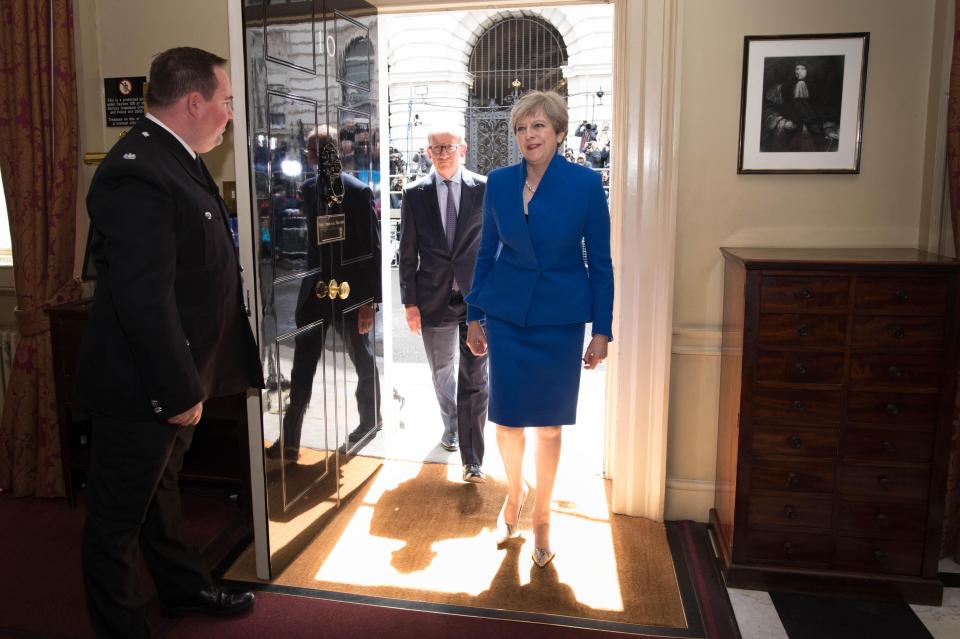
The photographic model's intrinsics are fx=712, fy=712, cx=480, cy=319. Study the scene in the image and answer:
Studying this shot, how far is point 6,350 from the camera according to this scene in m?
3.50

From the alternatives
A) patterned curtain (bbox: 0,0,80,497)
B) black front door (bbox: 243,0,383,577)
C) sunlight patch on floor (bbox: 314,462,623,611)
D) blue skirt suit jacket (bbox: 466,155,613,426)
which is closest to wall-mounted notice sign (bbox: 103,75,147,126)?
patterned curtain (bbox: 0,0,80,497)

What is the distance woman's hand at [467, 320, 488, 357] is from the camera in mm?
2785

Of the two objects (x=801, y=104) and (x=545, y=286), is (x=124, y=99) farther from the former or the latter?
(x=801, y=104)

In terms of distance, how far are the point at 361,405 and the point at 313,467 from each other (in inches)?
19.5

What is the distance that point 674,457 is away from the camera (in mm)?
3039

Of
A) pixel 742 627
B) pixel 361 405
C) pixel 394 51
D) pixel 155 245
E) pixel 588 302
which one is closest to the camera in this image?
pixel 155 245

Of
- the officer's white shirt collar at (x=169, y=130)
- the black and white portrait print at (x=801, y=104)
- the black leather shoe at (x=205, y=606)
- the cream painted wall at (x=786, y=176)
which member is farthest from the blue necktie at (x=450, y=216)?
the black leather shoe at (x=205, y=606)

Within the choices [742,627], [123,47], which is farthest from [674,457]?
[123,47]

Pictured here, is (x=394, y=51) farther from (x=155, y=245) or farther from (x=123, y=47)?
(x=155, y=245)

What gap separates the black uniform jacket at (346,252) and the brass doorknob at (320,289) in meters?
0.01

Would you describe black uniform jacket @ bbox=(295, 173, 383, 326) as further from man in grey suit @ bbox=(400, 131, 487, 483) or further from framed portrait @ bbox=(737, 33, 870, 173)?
framed portrait @ bbox=(737, 33, 870, 173)

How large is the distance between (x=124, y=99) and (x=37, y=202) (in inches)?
23.7

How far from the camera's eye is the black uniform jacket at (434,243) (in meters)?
3.37

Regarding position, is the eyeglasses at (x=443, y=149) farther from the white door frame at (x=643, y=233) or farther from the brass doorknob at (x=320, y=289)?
the brass doorknob at (x=320, y=289)
